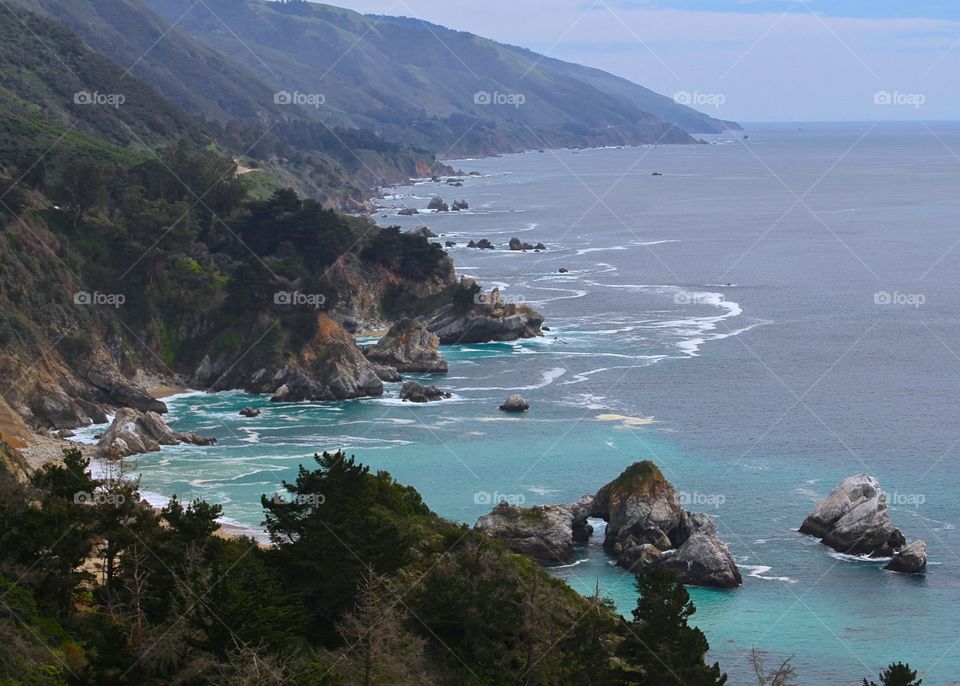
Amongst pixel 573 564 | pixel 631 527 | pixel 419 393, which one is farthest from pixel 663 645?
pixel 419 393

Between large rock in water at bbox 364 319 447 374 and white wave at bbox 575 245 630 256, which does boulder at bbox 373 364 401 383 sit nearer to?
large rock in water at bbox 364 319 447 374

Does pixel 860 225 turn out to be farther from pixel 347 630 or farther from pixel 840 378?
pixel 347 630

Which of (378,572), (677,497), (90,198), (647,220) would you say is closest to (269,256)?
(90,198)

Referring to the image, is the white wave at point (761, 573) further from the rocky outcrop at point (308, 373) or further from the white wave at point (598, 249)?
the white wave at point (598, 249)

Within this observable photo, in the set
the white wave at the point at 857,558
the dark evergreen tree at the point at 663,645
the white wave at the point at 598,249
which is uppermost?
the white wave at the point at 598,249

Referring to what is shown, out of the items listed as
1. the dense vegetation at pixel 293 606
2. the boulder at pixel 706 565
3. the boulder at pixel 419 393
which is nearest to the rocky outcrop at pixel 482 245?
the boulder at pixel 419 393

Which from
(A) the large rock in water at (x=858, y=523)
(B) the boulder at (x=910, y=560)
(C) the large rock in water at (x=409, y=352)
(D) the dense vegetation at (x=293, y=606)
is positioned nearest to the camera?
(D) the dense vegetation at (x=293, y=606)
